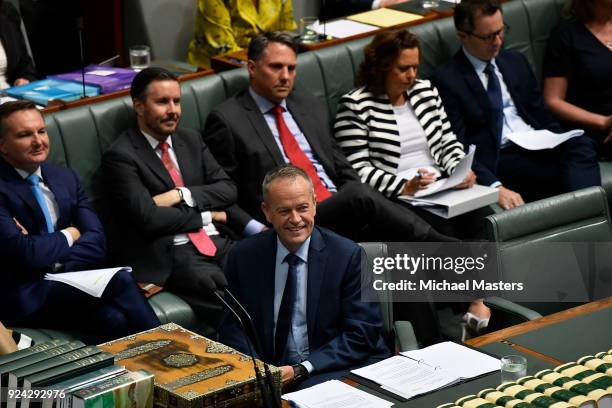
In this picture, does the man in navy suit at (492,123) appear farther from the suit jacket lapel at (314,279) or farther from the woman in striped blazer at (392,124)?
the suit jacket lapel at (314,279)

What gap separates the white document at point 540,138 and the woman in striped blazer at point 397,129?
0.43 m

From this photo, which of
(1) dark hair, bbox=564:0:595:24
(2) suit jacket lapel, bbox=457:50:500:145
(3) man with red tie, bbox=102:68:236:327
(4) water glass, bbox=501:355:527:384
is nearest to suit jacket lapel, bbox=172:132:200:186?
(3) man with red tie, bbox=102:68:236:327

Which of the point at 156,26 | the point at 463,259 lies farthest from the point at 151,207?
the point at 156,26

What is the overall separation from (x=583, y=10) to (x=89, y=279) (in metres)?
3.30

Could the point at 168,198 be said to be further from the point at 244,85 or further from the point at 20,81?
the point at 20,81

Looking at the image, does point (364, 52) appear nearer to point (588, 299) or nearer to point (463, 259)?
point (463, 259)

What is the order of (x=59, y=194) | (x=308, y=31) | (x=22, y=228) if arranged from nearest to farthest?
1. (x=22, y=228)
2. (x=59, y=194)
3. (x=308, y=31)

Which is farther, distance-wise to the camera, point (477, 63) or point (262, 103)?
point (477, 63)

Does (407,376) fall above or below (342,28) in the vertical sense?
below

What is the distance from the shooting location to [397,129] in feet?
18.1

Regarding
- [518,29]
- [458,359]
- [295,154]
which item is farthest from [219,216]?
[518,29]

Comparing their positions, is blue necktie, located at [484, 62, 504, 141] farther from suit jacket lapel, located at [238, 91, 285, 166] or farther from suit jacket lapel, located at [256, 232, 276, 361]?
suit jacket lapel, located at [256, 232, 276, 361]

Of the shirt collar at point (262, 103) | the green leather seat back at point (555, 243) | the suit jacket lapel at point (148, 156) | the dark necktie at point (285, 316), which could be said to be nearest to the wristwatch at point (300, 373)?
the dark necktie at point (285, 316)

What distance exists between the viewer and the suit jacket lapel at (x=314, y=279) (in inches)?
153
